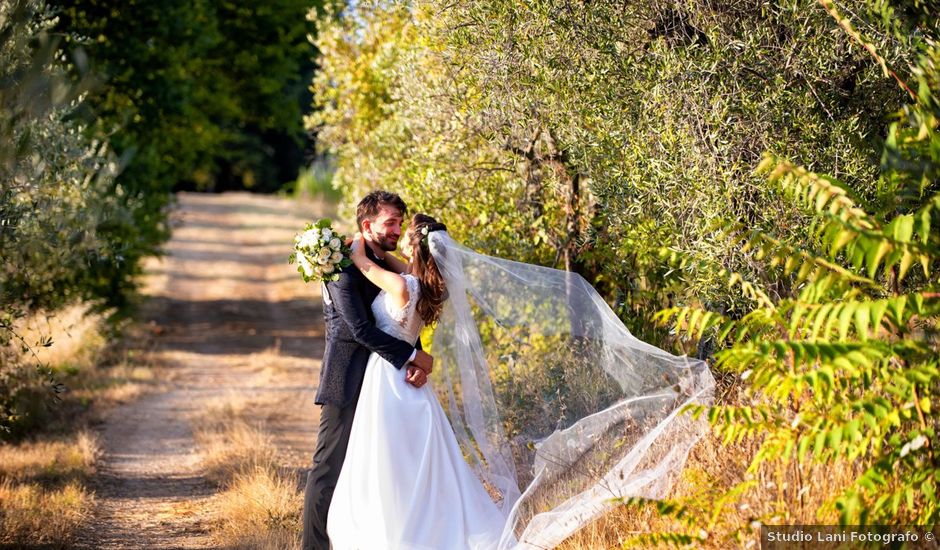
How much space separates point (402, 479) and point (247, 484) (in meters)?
2.72

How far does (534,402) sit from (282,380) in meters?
8.36

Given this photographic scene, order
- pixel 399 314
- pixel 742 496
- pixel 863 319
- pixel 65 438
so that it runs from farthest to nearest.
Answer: pixel 65 438 < pixel 399 314 < pixel 742 496 < pixel 863 319

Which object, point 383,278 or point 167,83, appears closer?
point 383,278

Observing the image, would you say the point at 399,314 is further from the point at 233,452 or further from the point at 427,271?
the point at 233,452

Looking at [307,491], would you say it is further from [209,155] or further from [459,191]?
[209,155]

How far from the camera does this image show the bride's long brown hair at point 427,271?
6602 mm

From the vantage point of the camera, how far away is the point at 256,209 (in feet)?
129

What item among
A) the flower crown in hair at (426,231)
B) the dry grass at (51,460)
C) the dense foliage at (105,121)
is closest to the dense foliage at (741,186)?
the flower crown in hair at (426,231)

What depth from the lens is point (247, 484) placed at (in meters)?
8.38

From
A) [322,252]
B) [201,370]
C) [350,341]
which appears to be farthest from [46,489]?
[201,370]

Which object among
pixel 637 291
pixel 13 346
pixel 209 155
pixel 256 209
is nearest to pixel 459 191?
pixel 637 291


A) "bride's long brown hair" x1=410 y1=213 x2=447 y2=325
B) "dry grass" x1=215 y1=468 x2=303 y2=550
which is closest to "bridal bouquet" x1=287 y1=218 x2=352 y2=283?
"bride's long brown hair" x1=410 y1=213 x2=447 y2=325

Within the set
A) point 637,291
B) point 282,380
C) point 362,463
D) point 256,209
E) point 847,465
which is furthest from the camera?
point 256,209

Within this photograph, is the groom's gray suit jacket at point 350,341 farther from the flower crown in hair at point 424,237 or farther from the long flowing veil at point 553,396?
the long flowing veil at point 553,396
